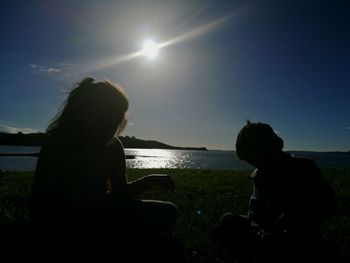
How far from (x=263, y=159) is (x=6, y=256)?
357 centimetres

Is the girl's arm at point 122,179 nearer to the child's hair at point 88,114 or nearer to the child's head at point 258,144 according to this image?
the child's hair at point 88,114

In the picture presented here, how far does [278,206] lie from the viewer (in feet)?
15.8

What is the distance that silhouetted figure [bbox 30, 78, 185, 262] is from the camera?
4.14 m

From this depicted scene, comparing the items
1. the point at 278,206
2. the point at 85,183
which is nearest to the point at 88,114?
the point at 85,183

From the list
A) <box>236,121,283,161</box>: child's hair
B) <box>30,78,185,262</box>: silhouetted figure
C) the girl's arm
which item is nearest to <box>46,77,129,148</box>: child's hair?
<box>30,78,185,262</box>: silhouetted figure

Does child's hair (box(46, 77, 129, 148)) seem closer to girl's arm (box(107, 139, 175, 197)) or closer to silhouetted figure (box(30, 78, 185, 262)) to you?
silhouetted figure (box(30, 78, 185, 262))

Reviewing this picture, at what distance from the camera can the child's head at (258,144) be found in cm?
460

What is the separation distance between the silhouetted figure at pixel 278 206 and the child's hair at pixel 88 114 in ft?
5.78

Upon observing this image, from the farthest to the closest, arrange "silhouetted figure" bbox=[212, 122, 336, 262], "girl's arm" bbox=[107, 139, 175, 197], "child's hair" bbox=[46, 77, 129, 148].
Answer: "girl's arm" bbox=[107, 139, 175, 197] < "silhouetted figure" bbox=[212, 122, 336, 262] < "child's hair" bbox=[46, 77, 129, 148]

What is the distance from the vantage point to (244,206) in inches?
392

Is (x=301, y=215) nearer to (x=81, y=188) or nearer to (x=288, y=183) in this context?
(x=288, y=183)

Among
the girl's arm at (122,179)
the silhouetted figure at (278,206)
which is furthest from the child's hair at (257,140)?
the girl's arm at (122,179)

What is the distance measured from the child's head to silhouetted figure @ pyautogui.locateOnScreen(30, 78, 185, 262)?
1.09m

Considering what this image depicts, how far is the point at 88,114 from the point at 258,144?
2.20 meters
